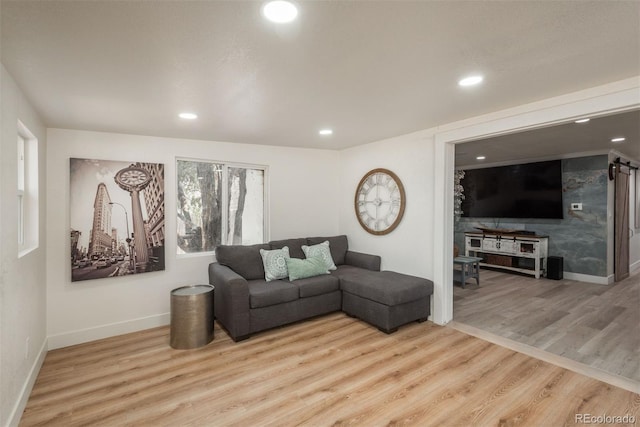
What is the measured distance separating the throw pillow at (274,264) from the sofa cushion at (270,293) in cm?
12

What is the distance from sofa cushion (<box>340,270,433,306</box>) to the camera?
131 inches

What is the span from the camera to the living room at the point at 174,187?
198cm

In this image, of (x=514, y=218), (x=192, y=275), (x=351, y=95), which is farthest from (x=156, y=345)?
(x=514, y=218)

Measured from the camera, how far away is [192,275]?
13.0 feet

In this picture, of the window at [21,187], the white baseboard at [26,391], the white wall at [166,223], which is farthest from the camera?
the white wall at [166,223]

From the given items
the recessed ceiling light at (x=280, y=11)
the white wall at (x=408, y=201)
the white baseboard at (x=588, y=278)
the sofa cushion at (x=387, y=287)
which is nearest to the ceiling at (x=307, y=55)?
the recessed ceiling light at (x=280, y=11)

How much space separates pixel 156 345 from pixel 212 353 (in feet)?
2.24

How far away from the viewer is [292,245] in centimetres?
431

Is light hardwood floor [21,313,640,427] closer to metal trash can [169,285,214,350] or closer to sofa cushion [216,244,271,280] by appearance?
metal trash can [169,285,214,350]

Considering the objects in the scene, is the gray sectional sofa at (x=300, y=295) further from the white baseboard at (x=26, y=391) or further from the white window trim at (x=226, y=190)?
the white baseboard at (x=26, y=391)

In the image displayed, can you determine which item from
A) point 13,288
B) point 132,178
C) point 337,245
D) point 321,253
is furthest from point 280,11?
point 337,245

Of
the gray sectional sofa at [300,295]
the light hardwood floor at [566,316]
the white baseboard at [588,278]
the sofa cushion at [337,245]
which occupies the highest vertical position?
the sofa cushion at [337,245]

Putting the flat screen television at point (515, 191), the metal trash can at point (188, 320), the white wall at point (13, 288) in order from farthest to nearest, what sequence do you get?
the flat screen television at point (515, 191) < the metal trash can at point (188, 320) < the white wall at point (13, 288)

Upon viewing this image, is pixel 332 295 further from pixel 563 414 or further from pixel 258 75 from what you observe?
pixel 258 75
